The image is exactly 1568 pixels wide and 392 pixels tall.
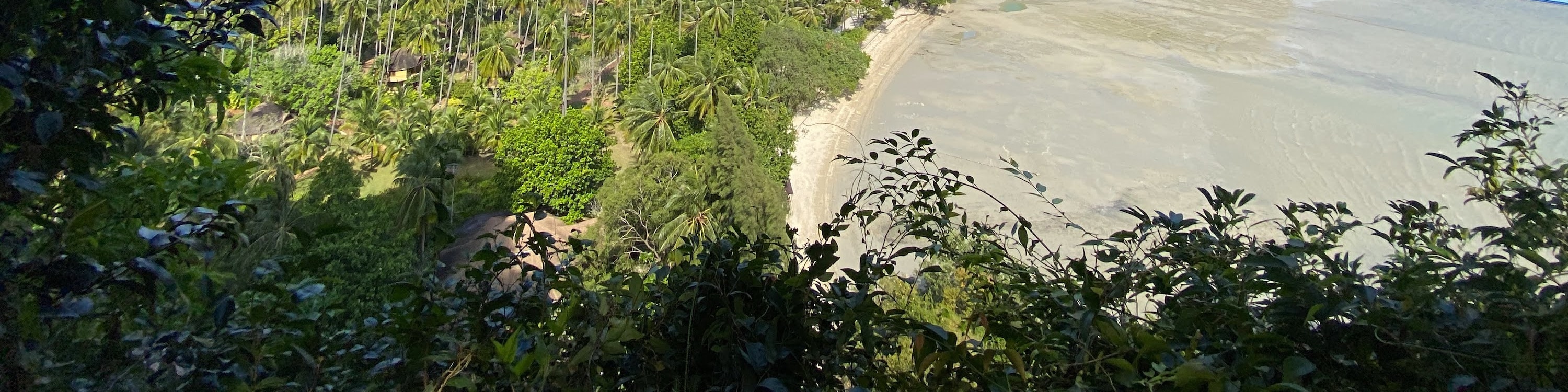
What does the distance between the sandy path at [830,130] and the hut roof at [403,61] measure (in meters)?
11.4

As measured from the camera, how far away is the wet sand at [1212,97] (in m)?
14.7

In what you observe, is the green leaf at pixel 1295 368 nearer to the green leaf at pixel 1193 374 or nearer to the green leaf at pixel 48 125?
the green leaf at pixel 1193 374

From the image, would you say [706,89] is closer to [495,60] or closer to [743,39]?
[743,39]

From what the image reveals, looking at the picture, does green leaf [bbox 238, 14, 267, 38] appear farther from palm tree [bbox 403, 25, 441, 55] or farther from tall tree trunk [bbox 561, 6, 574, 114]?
palm tree [bbox 403, 25, 441, 55]

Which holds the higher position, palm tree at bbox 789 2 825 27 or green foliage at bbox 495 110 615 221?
palm tree at bbox 789 2 825 27

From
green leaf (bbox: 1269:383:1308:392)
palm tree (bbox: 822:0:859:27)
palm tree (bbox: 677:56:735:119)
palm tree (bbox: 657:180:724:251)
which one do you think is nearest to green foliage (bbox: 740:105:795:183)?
palm tree (bbox: 677:56:735:119)

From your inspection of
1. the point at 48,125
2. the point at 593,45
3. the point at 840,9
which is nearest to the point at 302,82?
the point at 593,45

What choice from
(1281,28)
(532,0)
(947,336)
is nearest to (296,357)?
(947,336)

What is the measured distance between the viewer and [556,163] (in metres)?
14.8

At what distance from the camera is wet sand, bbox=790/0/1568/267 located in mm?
14656

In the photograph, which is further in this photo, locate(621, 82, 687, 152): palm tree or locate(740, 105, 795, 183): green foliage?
locate(621, 82, 687, 152): palm tree

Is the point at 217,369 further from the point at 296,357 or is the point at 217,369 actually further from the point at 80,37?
the point at 80,37

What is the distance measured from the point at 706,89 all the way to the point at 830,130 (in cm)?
307

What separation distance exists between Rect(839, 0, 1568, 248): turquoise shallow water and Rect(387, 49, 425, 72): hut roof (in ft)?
42.9
